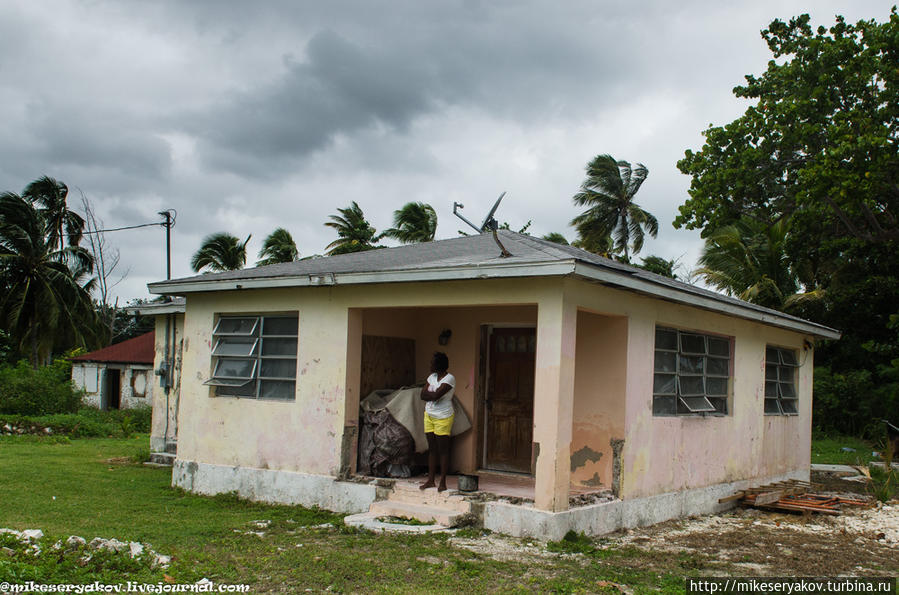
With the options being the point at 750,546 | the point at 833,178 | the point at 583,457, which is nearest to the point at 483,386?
the point at 583,457

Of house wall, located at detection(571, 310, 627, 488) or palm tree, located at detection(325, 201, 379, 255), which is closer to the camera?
house wall, located at detection(571, 310, 627, 488)

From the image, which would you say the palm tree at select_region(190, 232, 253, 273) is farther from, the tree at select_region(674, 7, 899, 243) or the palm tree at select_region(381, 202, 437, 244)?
the tree at select_region(674, 7, 899, 243)

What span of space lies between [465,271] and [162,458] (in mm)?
8277

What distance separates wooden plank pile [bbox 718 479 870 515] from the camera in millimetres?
9945

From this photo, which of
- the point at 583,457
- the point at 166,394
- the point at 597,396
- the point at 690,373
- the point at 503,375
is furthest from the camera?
the point at 166,394

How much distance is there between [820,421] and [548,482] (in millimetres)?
18017

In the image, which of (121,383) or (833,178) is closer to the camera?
(833,178)

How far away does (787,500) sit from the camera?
1035 cm

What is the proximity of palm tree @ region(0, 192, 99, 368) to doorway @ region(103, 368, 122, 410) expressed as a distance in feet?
6.67

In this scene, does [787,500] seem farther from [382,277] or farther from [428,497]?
[382,277]

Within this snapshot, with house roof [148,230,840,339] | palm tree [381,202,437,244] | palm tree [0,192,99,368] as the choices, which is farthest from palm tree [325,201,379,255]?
house roof [148,230,840,339]

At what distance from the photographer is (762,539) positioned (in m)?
8.38

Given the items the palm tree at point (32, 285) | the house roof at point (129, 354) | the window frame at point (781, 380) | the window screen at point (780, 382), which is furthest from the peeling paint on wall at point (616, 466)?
the palm tree at point (32, 285)

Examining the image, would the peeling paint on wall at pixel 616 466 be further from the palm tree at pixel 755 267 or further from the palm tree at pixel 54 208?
the palm tree at pixel 54 208
